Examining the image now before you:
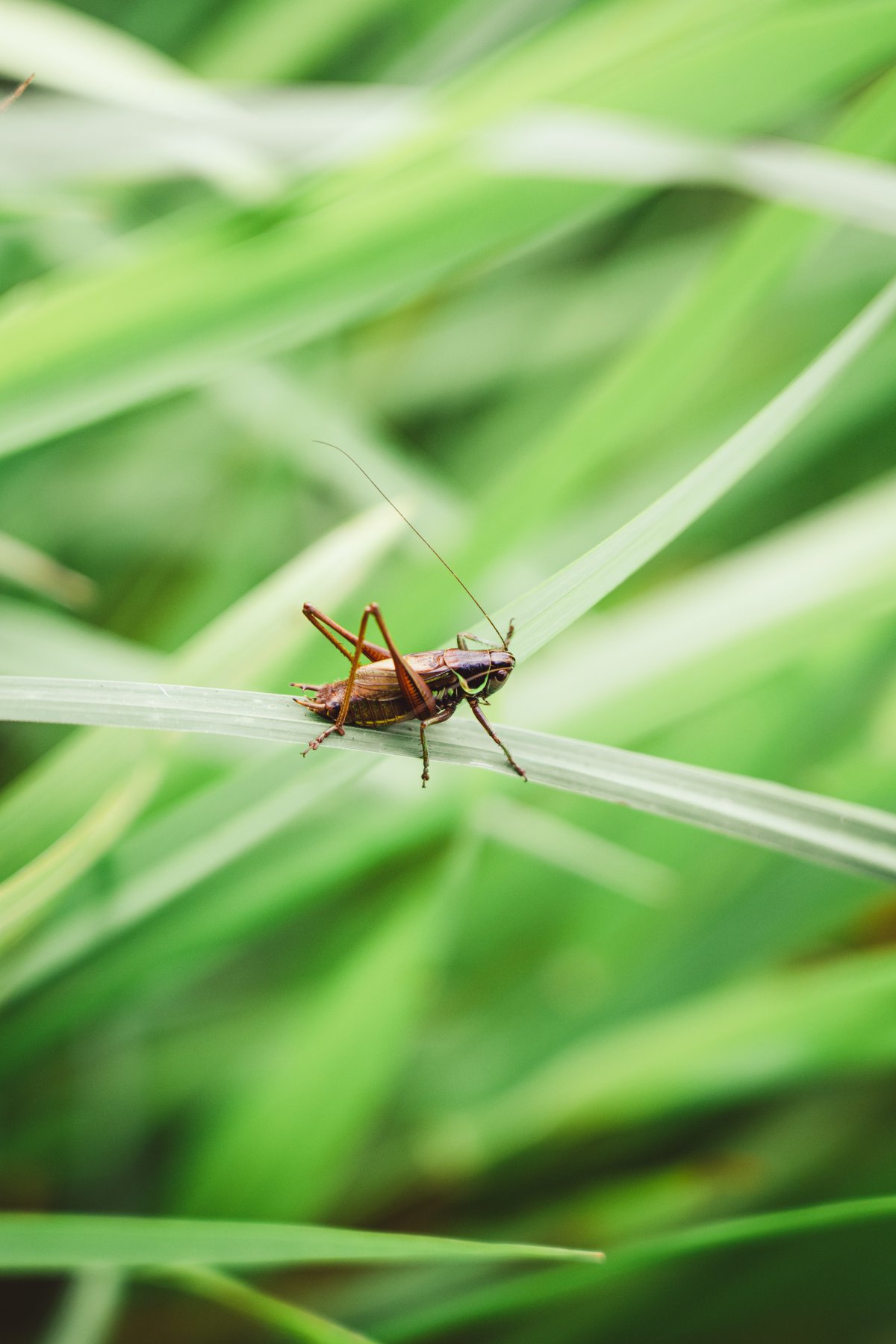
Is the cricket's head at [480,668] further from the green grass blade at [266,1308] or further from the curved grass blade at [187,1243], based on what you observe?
the green grass blade at [266,1308]

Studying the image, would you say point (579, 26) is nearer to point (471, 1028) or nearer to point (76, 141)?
point (76, 141)

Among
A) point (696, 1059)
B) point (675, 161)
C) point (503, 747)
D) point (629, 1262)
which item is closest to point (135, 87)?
→ point (675, 161)

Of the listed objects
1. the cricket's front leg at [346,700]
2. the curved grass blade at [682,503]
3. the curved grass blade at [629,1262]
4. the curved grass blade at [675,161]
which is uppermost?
the curved grass blade at [675,161]

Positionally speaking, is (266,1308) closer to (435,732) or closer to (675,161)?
(435,732)

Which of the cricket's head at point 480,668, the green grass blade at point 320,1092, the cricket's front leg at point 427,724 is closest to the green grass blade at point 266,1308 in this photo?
the green grass blade at point 320,1092

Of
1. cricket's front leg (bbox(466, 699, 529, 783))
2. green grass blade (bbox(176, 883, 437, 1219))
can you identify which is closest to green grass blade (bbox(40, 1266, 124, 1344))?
green grass blade (bbox(176, 883, 437, 1219))

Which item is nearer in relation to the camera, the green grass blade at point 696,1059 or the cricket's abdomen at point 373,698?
the cricket's abdomen at point 373,698
